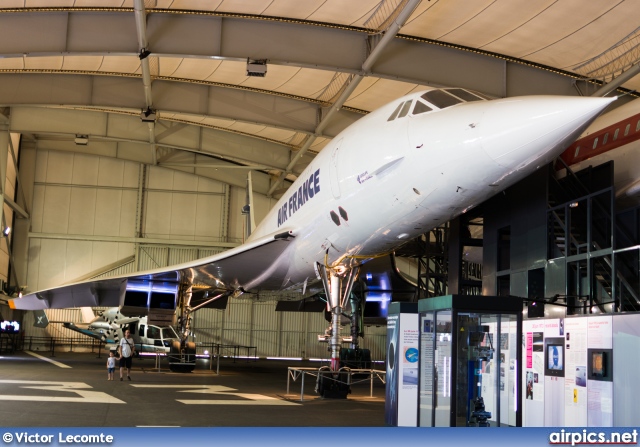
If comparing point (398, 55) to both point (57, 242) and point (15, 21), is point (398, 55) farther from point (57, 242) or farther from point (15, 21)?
point (57, 242)

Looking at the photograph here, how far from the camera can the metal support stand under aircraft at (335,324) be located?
10672 millimetres

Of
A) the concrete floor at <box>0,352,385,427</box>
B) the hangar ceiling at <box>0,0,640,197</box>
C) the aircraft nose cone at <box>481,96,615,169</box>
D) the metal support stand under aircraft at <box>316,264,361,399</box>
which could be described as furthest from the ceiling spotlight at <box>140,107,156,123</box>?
the aircraft nose cone at <box>481,96,615,169</box>

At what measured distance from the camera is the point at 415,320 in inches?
348

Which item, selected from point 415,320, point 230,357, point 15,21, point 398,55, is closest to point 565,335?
point 415,320

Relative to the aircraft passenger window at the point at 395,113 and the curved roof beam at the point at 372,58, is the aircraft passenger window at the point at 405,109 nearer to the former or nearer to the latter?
the aircraft passenger window at the point at 395,113

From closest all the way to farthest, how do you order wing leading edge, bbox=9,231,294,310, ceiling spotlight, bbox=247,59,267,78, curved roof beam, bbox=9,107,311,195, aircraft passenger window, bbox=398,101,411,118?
aircraft passenger window, bbox=398,101,411,118 → wing leading edge, bbox=9,231,294,310 → ceiling spotlight, bbox=247,59,267,78 → curved roof beam, bbox=9,107,311,195

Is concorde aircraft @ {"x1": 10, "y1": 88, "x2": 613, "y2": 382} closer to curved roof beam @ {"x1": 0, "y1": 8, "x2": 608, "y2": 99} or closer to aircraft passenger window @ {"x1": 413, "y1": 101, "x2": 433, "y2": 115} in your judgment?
aircraft passenger window @ {"x1": 413, "y1": 101, "x2": 433, "y2": 115}

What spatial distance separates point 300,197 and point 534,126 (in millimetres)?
5317

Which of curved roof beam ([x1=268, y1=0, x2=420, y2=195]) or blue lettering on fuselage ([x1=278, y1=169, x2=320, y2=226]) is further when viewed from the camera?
curved roof beam ([x1=268, y1=0, x2=420, y2=195])

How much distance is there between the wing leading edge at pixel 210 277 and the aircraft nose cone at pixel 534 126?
5.00 meters

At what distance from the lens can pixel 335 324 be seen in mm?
10625

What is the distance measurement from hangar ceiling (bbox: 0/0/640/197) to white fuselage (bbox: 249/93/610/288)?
4.10 meters

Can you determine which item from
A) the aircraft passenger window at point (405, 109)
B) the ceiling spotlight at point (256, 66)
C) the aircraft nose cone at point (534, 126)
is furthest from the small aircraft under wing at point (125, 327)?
the aircraft nose cone at point (534, 126)

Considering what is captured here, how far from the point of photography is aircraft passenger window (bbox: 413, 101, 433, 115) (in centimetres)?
827
